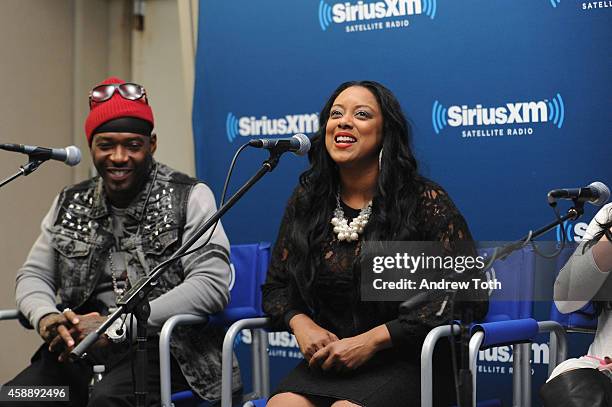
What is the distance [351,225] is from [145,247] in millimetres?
917

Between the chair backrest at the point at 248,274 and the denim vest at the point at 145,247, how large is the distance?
24 centimetres

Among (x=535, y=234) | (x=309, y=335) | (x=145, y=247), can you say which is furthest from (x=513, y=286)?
(x=145, y=247)

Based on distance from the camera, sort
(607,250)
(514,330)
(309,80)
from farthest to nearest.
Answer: (309,80) < (514,330) < (607,250)

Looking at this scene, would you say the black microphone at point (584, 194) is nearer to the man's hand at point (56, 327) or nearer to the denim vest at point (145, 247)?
the denim vest at point (145, 247)

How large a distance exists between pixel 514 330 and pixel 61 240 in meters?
1.91

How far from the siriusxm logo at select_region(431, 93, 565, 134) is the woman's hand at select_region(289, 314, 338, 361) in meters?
1.44

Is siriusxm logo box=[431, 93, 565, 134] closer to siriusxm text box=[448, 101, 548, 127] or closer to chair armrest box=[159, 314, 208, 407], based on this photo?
siriusxm text box=[448, 101, 548, 127]

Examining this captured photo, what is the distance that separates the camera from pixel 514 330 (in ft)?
9.91

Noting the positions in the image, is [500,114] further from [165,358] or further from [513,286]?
[165,358]

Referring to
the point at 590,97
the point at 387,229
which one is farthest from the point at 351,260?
the point at 590,97

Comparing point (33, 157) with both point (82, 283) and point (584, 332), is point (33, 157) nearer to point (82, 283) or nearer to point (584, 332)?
point (82, 283)

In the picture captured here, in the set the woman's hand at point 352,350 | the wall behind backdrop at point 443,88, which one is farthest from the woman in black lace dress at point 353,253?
the wall behind backdrop at point 443,88

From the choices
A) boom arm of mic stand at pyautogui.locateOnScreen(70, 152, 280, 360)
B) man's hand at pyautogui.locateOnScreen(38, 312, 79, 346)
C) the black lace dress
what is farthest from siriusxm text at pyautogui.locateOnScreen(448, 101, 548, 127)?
man's hand at pyautogui.locateOnScreen(38, 312, 79, 346)

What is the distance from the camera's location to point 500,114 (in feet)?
13.7
